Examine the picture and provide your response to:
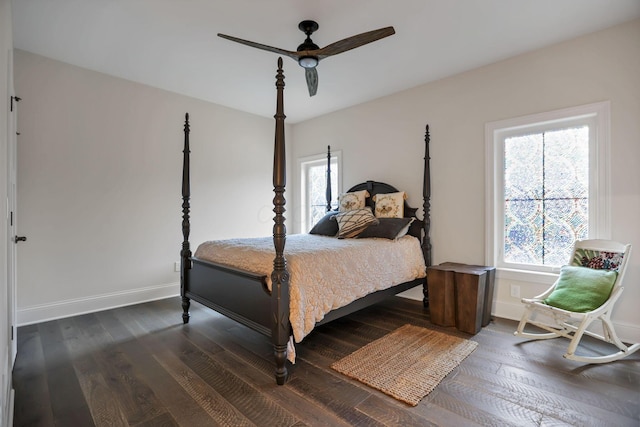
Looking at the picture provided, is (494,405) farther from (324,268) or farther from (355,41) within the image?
(355,41)

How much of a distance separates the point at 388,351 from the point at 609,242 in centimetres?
200

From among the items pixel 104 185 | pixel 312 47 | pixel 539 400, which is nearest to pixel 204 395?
pixel 539 400

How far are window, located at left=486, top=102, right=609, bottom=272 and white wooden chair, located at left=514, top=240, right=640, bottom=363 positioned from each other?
226 mm

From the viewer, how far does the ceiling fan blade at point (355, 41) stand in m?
2.11

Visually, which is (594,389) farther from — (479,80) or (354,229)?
(479,80)

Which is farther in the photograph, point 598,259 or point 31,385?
point 598,259

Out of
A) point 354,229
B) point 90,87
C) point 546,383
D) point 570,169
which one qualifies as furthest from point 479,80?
point 90,87

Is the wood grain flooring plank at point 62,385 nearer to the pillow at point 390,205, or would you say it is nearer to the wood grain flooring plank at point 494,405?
the wood grain flooring plank at point 494,405

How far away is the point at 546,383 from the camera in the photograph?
6.49 ft

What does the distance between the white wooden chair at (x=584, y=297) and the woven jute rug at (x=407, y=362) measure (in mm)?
618

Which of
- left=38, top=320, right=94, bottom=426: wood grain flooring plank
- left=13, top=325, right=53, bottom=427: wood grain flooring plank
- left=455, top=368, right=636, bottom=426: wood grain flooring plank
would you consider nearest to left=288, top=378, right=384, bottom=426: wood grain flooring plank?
left=455, top=368, right=636, bottom=426: wood grain flooring plank

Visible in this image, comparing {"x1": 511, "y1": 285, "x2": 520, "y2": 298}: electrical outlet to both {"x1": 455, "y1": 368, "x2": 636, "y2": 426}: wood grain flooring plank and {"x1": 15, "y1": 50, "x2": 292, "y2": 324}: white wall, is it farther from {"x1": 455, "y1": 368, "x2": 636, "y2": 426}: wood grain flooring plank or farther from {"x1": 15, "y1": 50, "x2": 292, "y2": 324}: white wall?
{"x1": 15, "y1": 50, "x2": 292, "y2": 324}: white wall

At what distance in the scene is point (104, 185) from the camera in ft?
11.5

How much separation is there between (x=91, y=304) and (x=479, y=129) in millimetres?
4614
